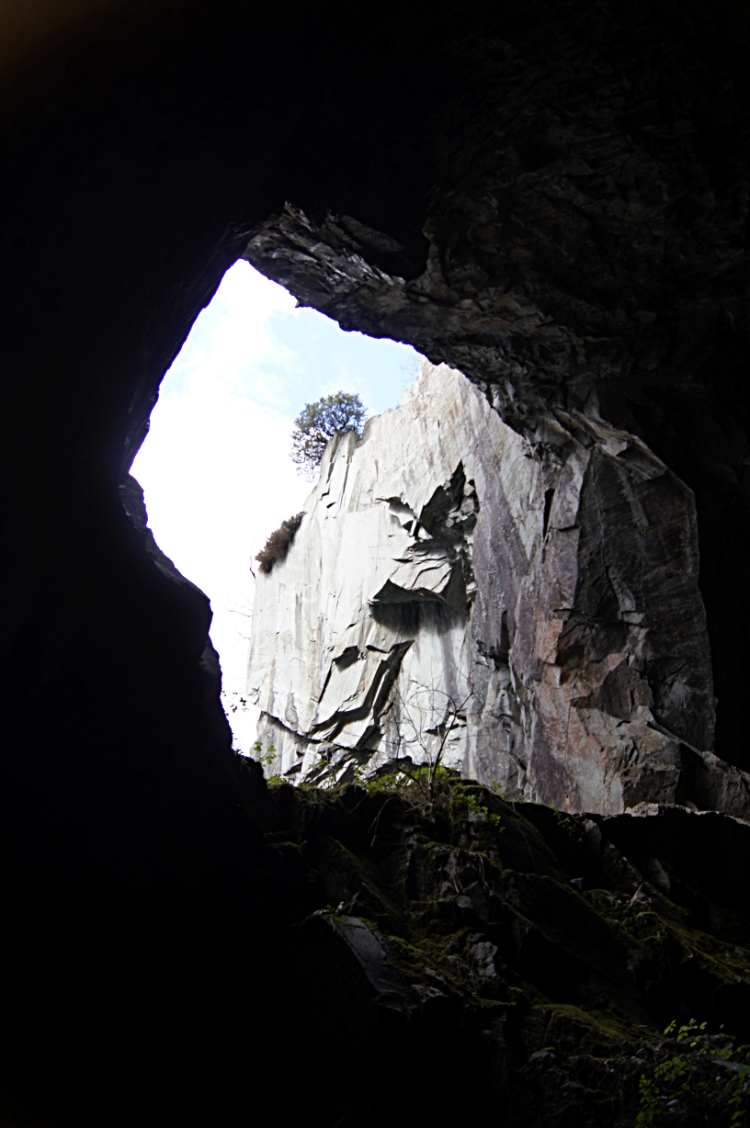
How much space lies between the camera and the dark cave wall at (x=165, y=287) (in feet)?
13.1

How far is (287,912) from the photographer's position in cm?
501

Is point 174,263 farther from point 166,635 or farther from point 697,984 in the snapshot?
point 697,984

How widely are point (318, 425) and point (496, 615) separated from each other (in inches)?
508

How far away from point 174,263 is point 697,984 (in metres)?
6.97

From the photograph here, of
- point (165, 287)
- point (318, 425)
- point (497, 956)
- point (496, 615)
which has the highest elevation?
point (318, 425)

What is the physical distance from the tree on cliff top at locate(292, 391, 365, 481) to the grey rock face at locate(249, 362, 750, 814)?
1.77 metres

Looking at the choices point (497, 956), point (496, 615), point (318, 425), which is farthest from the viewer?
point (318, 425)

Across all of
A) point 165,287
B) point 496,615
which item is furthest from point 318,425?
point 165,287

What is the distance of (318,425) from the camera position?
83.1 feet

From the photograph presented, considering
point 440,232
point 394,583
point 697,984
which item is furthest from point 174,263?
point 394,583

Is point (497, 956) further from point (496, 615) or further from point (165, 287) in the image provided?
point (496, 615)

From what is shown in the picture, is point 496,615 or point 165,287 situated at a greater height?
point 496,615

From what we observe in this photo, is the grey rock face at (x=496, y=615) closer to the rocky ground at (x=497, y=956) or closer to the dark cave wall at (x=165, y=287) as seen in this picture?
the rocky ground at (x=497, y=956)

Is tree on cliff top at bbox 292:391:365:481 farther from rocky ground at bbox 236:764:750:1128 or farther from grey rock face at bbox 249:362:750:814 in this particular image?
rocky ground at bbox 236:764:750:1128
